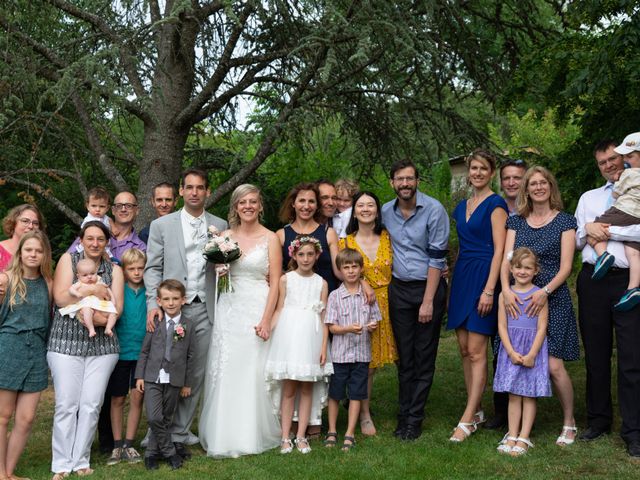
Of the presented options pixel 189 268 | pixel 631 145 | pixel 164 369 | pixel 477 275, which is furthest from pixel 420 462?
pixel 631 145

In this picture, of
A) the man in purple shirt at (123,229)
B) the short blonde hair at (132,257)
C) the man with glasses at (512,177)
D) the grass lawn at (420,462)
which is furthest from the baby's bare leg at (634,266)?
the man in purple shirt at (123,229)

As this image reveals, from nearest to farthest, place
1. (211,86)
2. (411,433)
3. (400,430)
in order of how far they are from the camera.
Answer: (411,433) < (400,430) < (211,86)

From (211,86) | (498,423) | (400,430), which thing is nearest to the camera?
(400,430)

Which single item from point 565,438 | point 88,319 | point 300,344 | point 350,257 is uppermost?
point 350,257

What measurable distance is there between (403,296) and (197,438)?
219 centimetres

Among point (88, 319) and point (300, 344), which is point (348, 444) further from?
point (88, 319)

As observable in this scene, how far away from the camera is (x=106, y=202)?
21.1 feet

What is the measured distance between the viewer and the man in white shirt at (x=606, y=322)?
5.45 meters

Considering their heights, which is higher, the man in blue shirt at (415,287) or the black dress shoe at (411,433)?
the man in blue shirt at (415,287)

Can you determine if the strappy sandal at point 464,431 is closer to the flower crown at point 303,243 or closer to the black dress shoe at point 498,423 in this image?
the black dress shoe at point 498,423

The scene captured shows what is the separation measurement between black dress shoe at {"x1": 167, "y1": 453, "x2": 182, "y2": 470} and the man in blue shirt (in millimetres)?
1846

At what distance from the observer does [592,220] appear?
5.68m

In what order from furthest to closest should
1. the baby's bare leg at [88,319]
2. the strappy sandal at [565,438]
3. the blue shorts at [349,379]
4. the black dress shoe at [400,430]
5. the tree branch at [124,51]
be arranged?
the tree branch at [124,51], the black dress shoe at [400,430], the blue shorts at [349,379], the strappy sandal at [565,438], the baby's bare leg at [88,319]

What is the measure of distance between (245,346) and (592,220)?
296cm
